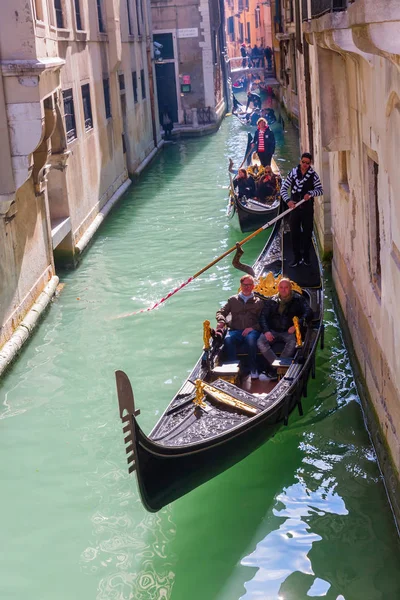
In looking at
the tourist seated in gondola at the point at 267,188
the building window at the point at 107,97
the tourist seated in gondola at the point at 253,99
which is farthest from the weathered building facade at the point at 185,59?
the tourist seated in gondola at the point at 267,188

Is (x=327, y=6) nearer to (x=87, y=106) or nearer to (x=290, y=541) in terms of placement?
(x=290, y=541)

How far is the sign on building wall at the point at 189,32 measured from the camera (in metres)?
25.2

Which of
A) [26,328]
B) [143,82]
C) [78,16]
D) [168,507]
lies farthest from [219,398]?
[143,82]

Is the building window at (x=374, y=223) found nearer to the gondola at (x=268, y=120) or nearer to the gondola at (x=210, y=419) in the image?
the gondola at (x=210, y=419)

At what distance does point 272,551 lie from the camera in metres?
4.96

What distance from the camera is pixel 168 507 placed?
5.45 m

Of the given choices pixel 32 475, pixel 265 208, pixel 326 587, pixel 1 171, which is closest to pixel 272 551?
pixel 326 587

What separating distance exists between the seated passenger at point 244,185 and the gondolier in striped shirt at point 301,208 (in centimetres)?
419

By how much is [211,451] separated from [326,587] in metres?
1.04

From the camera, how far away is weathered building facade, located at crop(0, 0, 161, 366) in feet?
25.5

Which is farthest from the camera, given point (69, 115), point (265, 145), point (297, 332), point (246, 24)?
point (246, 24)

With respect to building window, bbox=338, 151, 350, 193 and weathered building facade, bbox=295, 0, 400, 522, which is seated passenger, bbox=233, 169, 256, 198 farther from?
building window, bbox=338, 151, 350, 193

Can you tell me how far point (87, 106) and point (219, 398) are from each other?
8461 millimetres

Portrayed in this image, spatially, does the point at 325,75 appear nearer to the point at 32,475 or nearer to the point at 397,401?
the point at 397,401
